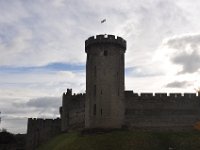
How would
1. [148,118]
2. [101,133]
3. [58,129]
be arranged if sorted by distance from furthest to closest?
[58,129], [148,118], [101,133]

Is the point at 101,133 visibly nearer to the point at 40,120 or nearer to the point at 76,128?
the point at 76,128

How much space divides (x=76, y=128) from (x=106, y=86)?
11953 mm

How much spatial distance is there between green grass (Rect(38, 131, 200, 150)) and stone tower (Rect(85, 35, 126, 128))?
7.77ft

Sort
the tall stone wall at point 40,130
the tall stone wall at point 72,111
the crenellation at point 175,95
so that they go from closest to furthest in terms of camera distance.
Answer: the crenellation at point 175,95 < the tall stone wall at point 72,111 < the tall stone wall at point 40,130

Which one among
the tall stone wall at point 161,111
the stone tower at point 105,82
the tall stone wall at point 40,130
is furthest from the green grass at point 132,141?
the tall stone wall at point 40,130

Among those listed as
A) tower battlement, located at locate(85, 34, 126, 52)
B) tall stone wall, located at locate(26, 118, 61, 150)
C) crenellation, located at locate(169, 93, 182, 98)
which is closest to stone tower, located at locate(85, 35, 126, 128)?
tower battlement, located at locate(85, 34, 126, 52)

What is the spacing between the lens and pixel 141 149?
47.0m

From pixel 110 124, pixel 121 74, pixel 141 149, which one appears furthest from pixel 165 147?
pixel 121 74

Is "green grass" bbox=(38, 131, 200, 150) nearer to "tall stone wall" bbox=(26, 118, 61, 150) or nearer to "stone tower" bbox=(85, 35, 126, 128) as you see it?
"stone tower" bbox=(85, 35, 126, 128)

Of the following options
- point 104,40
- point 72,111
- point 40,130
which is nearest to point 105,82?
point 104,40

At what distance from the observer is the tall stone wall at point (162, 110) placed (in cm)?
Answer: 5706

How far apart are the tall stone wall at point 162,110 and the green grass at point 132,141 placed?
3844mm

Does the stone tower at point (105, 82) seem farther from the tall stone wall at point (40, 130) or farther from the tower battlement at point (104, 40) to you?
the tall stone wall at point (40, 130)

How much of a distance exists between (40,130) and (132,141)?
26781 mm
